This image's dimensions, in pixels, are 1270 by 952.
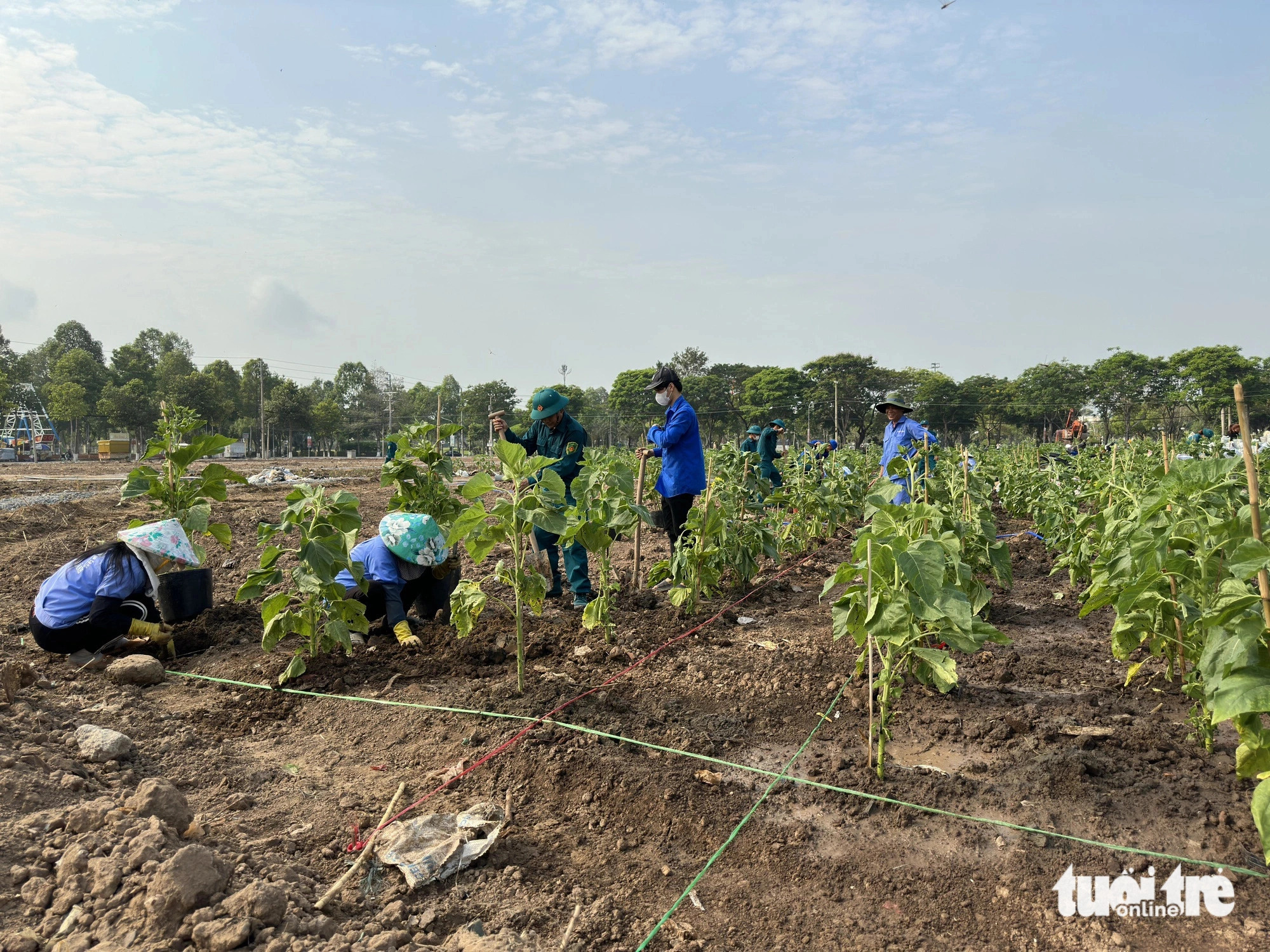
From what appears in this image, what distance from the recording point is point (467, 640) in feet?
15.2

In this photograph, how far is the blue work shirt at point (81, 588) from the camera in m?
4.37

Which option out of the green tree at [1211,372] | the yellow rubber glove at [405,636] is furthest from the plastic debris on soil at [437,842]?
the green tree at [1211,372]

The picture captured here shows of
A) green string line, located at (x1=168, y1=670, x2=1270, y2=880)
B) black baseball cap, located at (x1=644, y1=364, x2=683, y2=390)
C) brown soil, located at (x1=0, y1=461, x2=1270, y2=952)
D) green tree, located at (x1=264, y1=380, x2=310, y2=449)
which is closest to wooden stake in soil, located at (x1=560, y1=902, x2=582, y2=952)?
brown soil, located at (x1=0, y1=461, x2=1270, y2=952)

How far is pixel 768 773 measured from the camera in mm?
3031

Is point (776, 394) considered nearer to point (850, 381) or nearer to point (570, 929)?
point (850, 381)

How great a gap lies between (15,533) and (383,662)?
8220 millimetres

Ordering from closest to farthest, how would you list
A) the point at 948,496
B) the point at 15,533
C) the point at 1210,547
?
1. the point at 1210,547
2. the point at 948,496
3. the point at 15,533

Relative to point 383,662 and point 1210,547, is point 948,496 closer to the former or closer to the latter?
point 1210,547

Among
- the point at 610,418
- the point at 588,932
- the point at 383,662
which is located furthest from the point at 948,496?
the point at 610,418

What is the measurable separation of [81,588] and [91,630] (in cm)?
25

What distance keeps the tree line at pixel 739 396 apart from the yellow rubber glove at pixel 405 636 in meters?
33.3

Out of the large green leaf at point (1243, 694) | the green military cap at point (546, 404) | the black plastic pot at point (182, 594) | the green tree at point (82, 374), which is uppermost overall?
the green tree at point (82, 374)

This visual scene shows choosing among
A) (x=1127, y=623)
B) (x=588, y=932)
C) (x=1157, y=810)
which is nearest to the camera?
(x=588, y=932)

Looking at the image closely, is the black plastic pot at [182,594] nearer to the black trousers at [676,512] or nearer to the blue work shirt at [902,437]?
the black trousers at [676,512]
